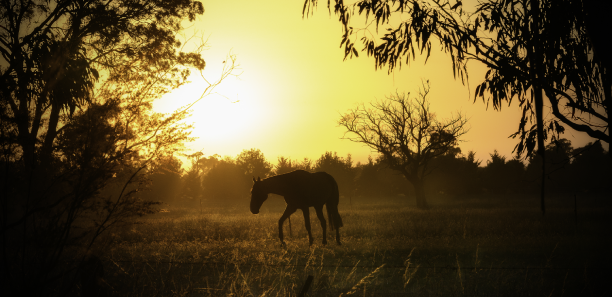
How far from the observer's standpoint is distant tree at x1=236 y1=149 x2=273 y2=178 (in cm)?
6316

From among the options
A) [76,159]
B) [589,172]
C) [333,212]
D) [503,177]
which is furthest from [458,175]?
[76,159]

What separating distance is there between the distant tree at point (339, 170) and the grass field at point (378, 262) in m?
42.0

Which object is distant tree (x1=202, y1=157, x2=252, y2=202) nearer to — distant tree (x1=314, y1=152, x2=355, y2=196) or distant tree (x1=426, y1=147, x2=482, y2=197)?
distant tree (x1=314, y1=152, x2=355, y2=196)

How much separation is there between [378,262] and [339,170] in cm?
5052

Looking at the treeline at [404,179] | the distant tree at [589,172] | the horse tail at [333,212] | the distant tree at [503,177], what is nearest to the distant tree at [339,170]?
the treeline at [404,179]

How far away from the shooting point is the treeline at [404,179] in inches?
2185

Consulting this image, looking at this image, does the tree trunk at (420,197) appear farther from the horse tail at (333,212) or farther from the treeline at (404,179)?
the treeline at (404,179)

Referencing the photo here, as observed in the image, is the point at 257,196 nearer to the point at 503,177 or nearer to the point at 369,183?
the point at 369,183

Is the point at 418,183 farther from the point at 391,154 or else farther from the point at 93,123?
the point at 93,123

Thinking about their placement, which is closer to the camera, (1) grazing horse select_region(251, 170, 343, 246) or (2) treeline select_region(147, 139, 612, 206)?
(1) grazing horse select_region(251, 170, 343, 246)

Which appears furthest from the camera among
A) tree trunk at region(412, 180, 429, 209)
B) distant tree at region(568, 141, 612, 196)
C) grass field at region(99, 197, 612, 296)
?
distant tree at region(568, 141, 612, 196)

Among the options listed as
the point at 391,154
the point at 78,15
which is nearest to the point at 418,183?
the point at 391,154

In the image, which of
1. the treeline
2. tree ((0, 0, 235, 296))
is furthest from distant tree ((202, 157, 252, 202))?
tree ((0, 0, 235, 296))

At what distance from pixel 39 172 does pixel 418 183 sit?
27155 mm
